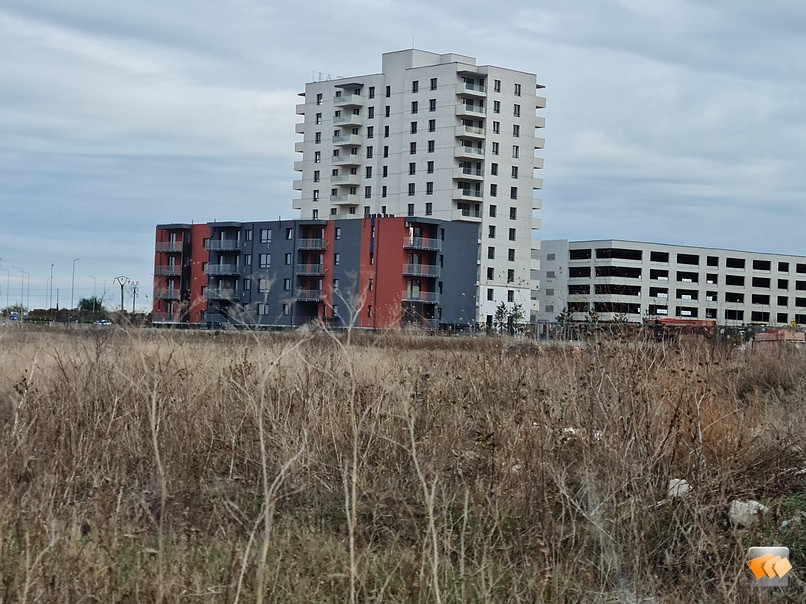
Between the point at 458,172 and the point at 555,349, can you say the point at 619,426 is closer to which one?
the point at 555,349

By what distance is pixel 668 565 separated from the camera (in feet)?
18.2

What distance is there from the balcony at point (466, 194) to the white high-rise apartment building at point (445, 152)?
125mm

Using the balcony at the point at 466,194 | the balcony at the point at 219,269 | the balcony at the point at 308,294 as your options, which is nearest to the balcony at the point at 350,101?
the balcony at the point at 466,194

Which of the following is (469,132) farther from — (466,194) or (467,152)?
(466,194)

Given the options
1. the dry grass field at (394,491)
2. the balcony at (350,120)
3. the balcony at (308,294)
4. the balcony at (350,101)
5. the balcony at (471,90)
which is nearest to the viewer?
the dry grass field at (394,491)

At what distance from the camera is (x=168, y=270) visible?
84000mm

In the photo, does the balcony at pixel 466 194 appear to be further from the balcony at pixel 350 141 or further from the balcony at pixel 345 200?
the balcony at pixel 350 141

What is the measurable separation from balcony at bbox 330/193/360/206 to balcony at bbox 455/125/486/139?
40.9 feet

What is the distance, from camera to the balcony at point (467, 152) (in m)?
85.3

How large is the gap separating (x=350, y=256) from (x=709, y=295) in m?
48.3

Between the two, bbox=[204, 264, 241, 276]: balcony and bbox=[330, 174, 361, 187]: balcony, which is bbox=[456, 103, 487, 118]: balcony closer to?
bbox=[330, 174, 361, 187]: balcony

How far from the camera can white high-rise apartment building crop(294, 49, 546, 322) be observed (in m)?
86.0

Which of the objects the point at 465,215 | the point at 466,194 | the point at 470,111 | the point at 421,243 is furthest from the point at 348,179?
the point at 421,243

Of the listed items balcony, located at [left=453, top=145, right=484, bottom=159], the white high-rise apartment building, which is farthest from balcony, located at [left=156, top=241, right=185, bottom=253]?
balcony, located at [left=453, top=145, right=484, bottom=159]
